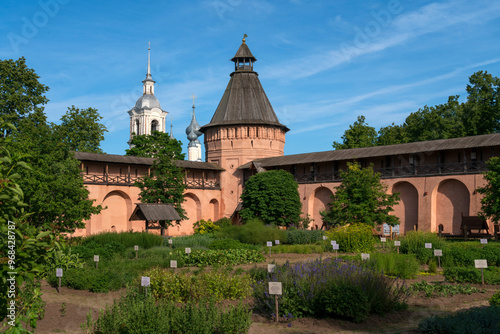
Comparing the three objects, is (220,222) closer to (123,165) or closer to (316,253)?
(123,165)

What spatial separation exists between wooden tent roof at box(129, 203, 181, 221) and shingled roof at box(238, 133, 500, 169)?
1049 cm

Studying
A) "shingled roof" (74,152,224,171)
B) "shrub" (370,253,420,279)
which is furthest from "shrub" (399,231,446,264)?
"shingled roof" (74,152,224,171)

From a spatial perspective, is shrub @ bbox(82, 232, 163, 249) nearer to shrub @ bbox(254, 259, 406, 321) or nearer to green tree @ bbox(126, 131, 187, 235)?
green tree @ bbox(126, 131, 187, 235)

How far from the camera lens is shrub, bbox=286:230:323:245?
23.4 meters

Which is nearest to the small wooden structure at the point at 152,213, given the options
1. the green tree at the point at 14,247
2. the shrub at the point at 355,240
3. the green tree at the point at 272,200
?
the green tree at the point at 272,200

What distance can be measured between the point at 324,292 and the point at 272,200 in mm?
21895

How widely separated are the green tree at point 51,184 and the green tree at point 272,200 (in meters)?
12.2

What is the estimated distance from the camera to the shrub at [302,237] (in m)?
23.4

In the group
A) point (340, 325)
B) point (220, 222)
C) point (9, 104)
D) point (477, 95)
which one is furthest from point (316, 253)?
point (477, 95)

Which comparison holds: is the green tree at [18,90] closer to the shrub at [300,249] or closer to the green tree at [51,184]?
the green tree at [51,184]

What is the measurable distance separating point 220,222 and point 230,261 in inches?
720

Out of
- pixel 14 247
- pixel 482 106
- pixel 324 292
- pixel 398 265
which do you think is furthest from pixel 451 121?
pixel 14 247

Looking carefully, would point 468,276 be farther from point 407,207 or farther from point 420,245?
point 407,207

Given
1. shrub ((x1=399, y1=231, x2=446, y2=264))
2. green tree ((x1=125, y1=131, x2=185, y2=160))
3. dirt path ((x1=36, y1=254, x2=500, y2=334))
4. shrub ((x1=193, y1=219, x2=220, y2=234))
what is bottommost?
shrub ((x1=193, y1=219, x2=220, y2=234))
